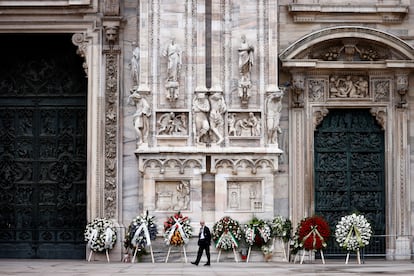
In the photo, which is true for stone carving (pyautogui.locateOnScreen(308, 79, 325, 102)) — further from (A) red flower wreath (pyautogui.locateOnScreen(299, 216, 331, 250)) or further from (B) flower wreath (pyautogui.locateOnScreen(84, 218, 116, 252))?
(B) flower wreath (pyautogui.locateOnScreen(84, 218, 116, 252))

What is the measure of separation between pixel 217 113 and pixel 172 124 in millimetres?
1143

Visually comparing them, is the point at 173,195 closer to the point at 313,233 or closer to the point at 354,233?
Result: the point at 313,233

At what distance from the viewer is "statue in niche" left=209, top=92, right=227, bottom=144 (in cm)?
2489

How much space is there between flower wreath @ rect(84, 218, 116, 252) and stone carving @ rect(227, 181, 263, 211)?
299 centimetres

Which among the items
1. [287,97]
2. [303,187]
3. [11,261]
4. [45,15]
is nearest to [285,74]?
[287,97]

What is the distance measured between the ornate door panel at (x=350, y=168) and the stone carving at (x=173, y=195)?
352cm

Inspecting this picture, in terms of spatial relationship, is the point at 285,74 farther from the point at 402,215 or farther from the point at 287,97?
the point at 402,215

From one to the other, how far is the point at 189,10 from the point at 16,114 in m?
5.59

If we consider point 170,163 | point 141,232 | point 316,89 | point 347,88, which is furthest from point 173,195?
point 347,88

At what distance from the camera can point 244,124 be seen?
82.6ft

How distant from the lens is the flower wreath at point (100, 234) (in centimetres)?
2495

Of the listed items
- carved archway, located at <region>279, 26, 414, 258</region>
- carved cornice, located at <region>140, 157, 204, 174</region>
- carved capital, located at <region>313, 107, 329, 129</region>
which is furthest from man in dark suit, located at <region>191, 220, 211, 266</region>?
carved capital, located at <region>313, 107, 329, 129</region>

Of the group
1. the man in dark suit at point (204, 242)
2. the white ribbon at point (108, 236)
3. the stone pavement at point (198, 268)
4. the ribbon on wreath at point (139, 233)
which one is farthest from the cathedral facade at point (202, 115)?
the stone pavement at point (198, 268)

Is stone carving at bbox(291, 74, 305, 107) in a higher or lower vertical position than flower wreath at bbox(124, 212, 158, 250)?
higher
